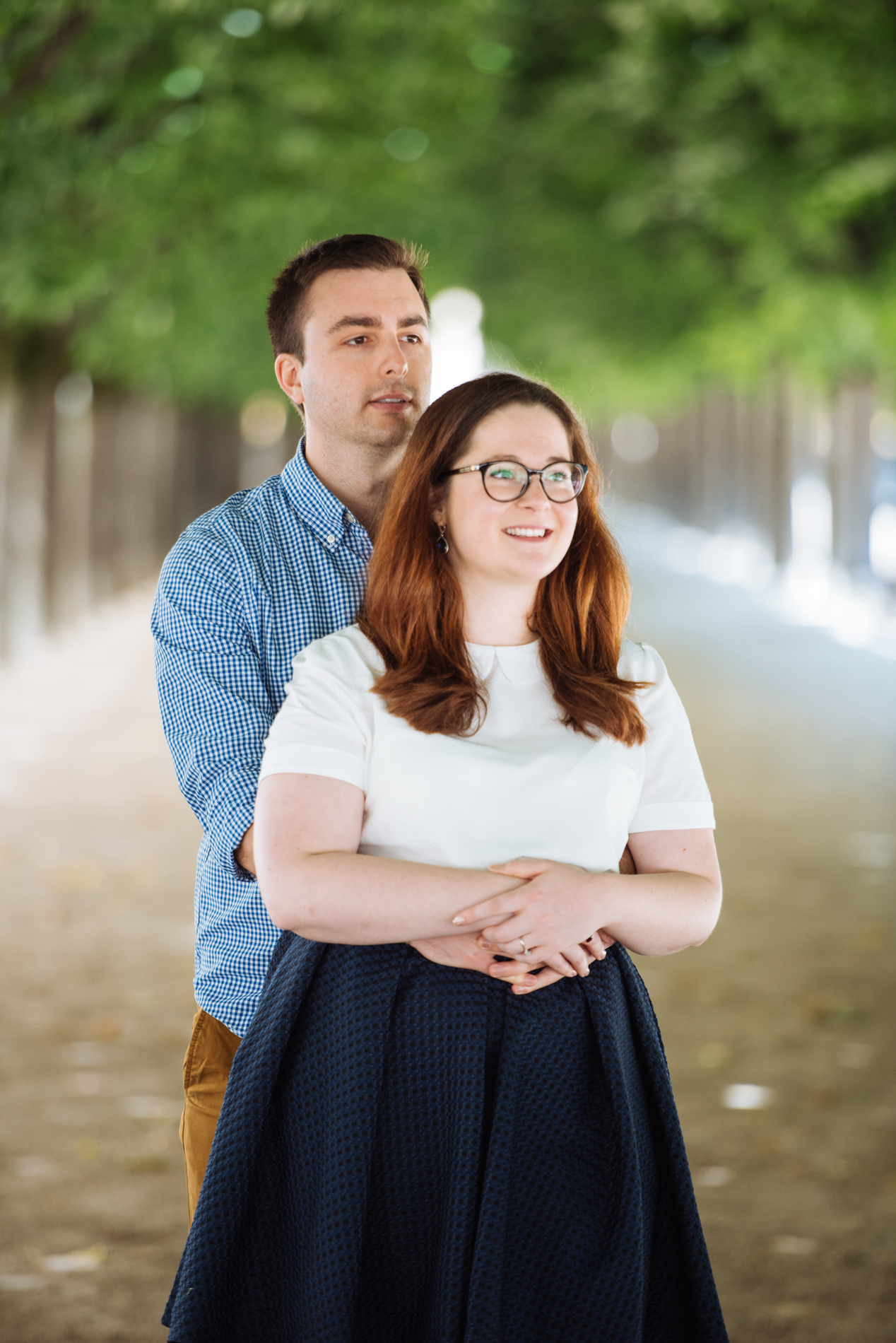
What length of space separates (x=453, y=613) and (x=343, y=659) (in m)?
0.20

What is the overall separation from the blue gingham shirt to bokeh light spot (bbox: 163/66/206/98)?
337 inches

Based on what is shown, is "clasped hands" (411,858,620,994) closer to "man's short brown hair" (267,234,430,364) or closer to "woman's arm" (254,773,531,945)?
"woman's arm" (254,773,531,945)

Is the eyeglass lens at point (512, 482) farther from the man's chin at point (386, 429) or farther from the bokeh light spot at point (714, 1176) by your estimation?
the bokeh light spot at point (714, 1176)

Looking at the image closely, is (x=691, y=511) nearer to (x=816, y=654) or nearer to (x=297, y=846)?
(x=816, y=654)

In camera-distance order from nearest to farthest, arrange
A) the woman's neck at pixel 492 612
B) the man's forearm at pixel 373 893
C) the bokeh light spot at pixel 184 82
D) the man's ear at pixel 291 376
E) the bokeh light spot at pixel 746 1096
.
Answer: the man's forearm at pixel 373 893
the woman's neck at pixel 492 612
the man's ear at pixel 291 376
the bokeh light spot at pixel 746 1096
the bokeh light spot at pixel 184 82

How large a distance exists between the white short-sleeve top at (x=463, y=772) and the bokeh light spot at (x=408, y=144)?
15.2m

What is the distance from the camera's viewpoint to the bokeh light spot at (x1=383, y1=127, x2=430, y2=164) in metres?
17.0

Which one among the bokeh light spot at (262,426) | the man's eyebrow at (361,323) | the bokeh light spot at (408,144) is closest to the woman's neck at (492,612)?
the man's eyebrow at (361,323)

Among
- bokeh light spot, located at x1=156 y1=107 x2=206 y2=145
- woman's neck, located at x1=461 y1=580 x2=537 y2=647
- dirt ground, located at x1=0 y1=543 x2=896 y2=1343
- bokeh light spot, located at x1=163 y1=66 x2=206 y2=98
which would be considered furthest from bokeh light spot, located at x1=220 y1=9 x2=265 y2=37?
woman's neck, located at x1=461 y1=580 x2=537 y2=647

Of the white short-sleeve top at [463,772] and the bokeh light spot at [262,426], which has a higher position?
the bokeh light spot at [262,426]

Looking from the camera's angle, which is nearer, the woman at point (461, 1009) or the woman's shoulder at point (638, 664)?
the woman at point (461, 1009)

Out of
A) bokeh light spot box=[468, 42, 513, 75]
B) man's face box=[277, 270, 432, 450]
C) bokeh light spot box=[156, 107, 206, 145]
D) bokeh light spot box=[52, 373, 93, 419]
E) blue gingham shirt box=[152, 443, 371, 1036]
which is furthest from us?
bokeh light spot box=[52, 373, 93, 419]

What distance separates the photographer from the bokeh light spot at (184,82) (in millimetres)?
10617

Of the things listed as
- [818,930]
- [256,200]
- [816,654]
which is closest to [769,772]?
[818,930]
